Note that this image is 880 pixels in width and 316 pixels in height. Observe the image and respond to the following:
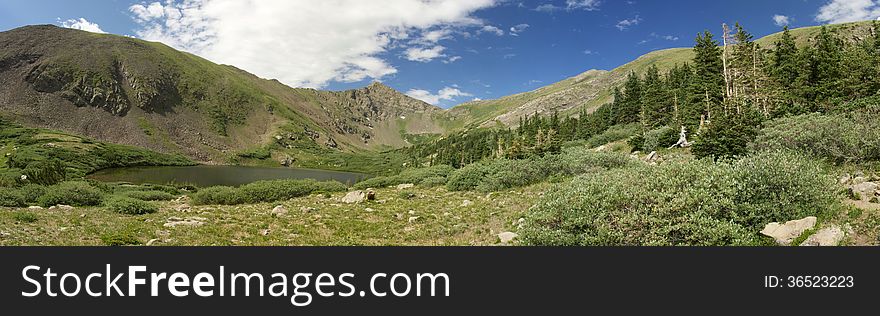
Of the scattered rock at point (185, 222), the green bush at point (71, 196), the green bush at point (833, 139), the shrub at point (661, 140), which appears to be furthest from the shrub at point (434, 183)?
the green bush at point (833, 139)

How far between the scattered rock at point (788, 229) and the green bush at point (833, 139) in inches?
489

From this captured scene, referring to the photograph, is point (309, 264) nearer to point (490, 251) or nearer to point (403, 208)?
point (490, 251)

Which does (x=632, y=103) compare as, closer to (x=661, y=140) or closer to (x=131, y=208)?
(x=661, y=140)

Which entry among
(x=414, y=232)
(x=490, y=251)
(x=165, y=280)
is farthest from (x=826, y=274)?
(x=414, y=232)

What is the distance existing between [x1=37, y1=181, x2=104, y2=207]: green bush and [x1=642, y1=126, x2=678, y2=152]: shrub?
50766 mm

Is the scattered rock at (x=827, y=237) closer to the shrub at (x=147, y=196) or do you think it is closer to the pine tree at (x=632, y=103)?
the shrub at (x=147, y=196)

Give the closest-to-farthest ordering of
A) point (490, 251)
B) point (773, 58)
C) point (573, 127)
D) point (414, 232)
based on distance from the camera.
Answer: point (490, 251)
point (414, 232)
point (773, 58)
point (573, 127)

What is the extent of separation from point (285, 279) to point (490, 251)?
146 inches

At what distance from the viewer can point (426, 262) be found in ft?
23.5

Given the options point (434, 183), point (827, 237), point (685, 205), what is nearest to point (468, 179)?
point (434, 183)

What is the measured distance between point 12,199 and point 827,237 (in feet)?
144

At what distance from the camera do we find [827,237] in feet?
30.8

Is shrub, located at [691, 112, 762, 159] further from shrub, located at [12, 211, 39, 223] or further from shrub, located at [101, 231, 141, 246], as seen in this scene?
shrub, located at [12, 211, 39, 223]

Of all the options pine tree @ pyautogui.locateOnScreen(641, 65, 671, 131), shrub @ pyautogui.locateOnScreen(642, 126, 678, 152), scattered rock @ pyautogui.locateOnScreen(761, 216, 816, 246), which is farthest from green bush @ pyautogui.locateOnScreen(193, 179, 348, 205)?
pine tree @ pyautogui.locateOnScreen(641, 65, 671, 131)
